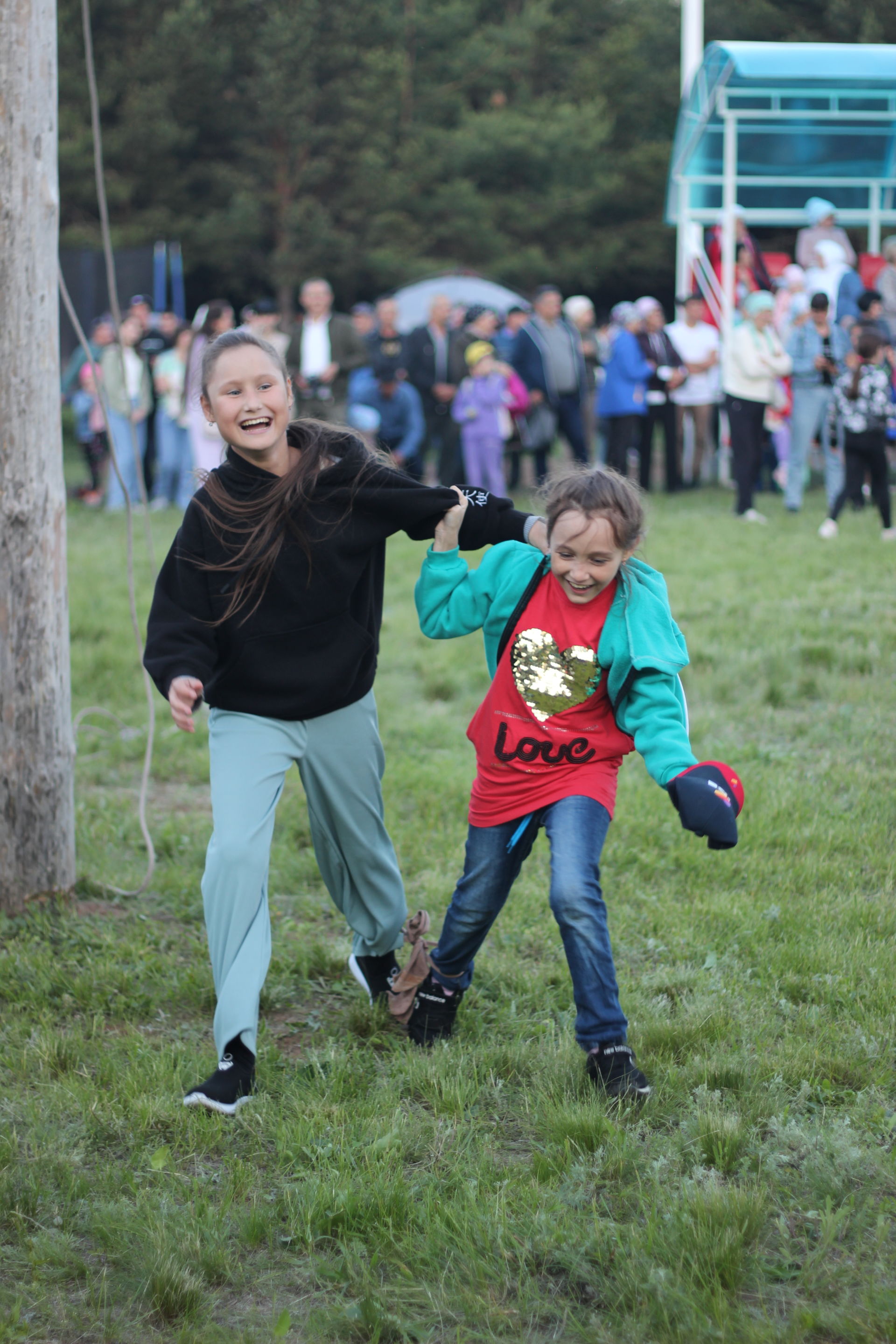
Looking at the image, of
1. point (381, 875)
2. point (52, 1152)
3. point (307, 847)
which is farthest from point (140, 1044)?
point (307, 847)

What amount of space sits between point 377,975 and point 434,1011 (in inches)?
11.4

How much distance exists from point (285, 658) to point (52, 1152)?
1.26 meters

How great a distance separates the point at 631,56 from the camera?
38.0 m

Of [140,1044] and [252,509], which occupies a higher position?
[252,509]

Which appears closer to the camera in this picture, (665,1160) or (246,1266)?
(246,1266)

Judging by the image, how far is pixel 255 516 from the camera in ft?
11.1

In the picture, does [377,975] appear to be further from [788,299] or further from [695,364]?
[788,299]

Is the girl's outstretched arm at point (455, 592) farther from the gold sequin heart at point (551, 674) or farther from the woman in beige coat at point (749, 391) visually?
the woman in beige coat at point (749, 391)

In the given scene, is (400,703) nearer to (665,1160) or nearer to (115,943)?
(115,943)

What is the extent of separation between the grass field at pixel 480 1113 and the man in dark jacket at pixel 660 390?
30.9 ft

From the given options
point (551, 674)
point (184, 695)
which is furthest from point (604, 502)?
point (184, 695)

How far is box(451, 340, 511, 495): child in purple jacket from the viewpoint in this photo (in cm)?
1288

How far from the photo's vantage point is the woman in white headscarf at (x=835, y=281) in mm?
13680

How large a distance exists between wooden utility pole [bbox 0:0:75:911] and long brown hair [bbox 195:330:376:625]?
44.9 inches
